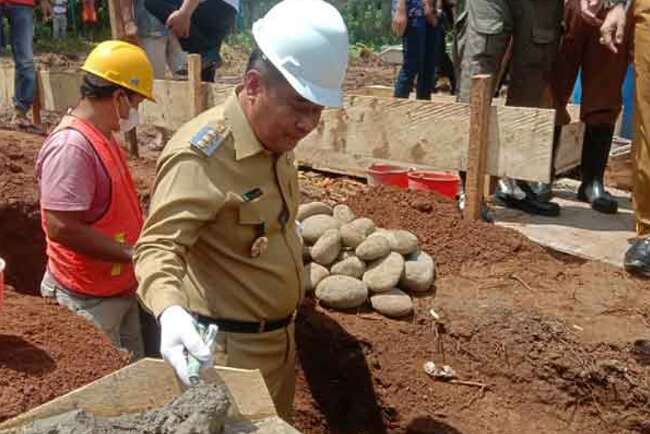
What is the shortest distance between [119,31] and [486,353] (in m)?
4.75

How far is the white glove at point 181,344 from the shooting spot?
2.02 metres

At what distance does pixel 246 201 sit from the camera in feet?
8.63

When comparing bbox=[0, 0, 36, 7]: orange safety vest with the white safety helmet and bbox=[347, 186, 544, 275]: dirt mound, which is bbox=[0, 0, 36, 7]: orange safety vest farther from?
the white safety helmet

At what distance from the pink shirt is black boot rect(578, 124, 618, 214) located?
336cm

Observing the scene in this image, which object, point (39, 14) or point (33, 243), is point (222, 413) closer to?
point (33, 243)

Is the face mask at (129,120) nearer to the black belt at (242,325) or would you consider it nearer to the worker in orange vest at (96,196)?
the worker in orange vest at (96,196)

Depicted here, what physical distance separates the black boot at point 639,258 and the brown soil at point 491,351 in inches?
3.3

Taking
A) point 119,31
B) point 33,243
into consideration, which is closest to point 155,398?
point 33,243

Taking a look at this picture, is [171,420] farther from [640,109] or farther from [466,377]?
[640,109]

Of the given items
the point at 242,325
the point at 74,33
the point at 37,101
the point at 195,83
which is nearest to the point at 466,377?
the point at 242,325

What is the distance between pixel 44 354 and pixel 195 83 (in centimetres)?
397

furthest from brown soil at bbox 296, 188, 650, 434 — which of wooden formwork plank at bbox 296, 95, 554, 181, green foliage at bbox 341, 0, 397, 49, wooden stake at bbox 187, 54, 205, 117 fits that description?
green foliage at bbox 341, 0, 397, 49

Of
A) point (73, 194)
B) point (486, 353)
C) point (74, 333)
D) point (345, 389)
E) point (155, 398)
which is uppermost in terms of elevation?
point (73, 194)

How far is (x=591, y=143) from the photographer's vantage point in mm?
5465
